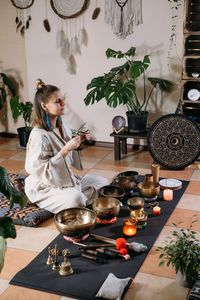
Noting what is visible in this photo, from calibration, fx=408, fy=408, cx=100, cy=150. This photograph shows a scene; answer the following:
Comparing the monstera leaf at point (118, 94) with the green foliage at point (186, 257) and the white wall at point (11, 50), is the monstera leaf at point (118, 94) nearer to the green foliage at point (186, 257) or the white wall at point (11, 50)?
the white wall at point (11, 50)

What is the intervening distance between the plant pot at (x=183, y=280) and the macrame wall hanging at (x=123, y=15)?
11.0ft

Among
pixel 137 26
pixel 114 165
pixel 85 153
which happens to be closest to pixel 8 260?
pixel 114 165

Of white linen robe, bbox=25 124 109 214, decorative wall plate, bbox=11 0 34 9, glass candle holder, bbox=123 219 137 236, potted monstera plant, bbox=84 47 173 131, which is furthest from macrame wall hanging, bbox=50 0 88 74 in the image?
glass candle holder, bbox=123 219 137 236

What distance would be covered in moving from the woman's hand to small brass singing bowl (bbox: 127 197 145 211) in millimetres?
710

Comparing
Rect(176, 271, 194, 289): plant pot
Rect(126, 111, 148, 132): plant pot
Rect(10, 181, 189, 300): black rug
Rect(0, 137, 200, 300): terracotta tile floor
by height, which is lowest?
Rect(0, 137, 200, 300): terracotta tile floor

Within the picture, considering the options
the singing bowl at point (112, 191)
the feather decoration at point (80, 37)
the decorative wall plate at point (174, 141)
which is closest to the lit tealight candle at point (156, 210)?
the singing bowl at point (112, 191)

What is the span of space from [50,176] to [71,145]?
1.06ft

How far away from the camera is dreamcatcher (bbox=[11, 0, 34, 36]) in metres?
5.41

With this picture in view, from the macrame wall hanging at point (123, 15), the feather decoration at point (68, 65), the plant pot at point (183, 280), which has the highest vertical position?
the macrame wall hanging at point (123, 15)

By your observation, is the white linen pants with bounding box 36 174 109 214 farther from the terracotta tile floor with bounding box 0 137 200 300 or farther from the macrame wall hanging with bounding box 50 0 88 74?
the macrame wall hanging with bounding box 50 0 88 74

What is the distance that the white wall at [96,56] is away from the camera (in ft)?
16.0

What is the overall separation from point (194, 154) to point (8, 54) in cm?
304

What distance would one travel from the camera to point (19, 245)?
307 cm

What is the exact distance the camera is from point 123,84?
4.79 meters
